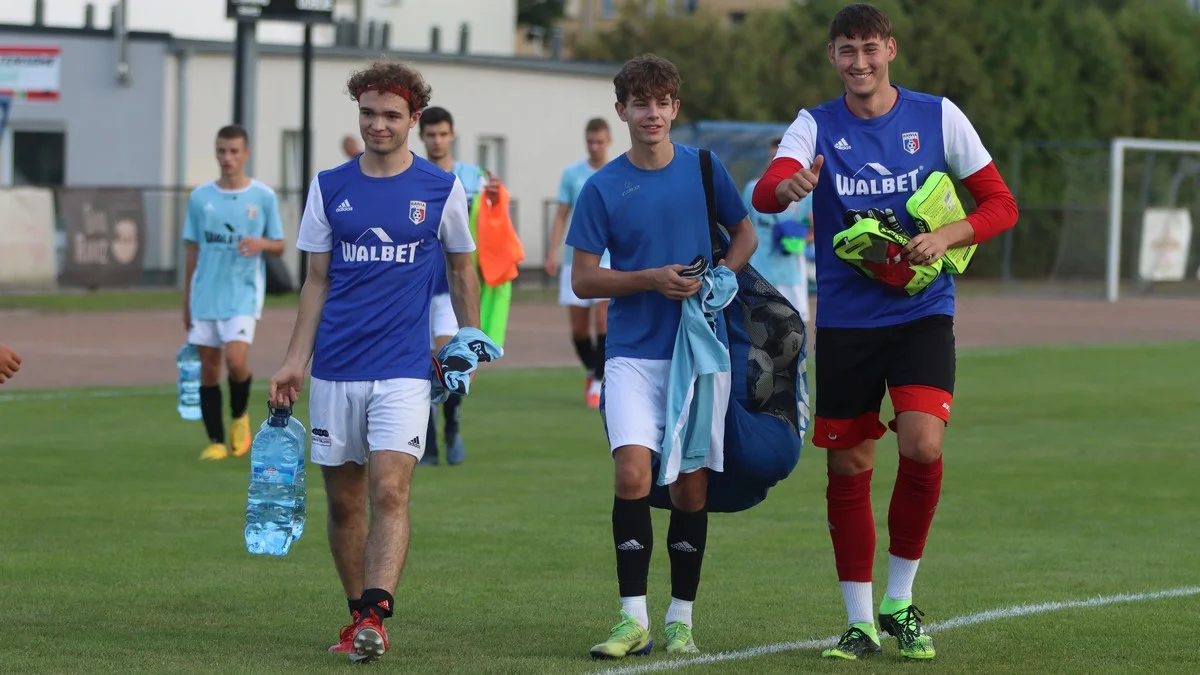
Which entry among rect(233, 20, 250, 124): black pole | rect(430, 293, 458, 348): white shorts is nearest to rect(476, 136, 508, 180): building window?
rect(233, 20, 250, 124): black pole

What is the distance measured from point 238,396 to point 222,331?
0.54 metres

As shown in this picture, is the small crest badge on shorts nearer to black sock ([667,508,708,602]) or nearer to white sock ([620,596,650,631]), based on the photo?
black sock ([667,508,708,602])

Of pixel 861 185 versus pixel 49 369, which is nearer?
pixel 861 185

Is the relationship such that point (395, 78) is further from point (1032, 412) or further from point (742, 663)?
point (1032, 412)

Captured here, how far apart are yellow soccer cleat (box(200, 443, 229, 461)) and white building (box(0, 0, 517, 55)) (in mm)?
31419

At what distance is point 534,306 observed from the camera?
105ft

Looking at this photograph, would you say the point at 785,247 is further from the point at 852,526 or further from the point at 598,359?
the point at 852,526

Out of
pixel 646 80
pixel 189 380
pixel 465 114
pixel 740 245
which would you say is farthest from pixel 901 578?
pixel 465 114

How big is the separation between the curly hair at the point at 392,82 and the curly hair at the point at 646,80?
67 cm

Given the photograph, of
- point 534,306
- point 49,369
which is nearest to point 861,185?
point 49,369

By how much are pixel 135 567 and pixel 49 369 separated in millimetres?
11534

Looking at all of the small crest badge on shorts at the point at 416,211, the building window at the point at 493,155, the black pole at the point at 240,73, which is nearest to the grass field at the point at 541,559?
the small crest badge on shorts at the point at 416,211

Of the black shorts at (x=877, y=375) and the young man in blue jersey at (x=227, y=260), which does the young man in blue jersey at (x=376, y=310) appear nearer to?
the black shorts at (x=877, y=375)

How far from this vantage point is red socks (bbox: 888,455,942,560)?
23.4ft
